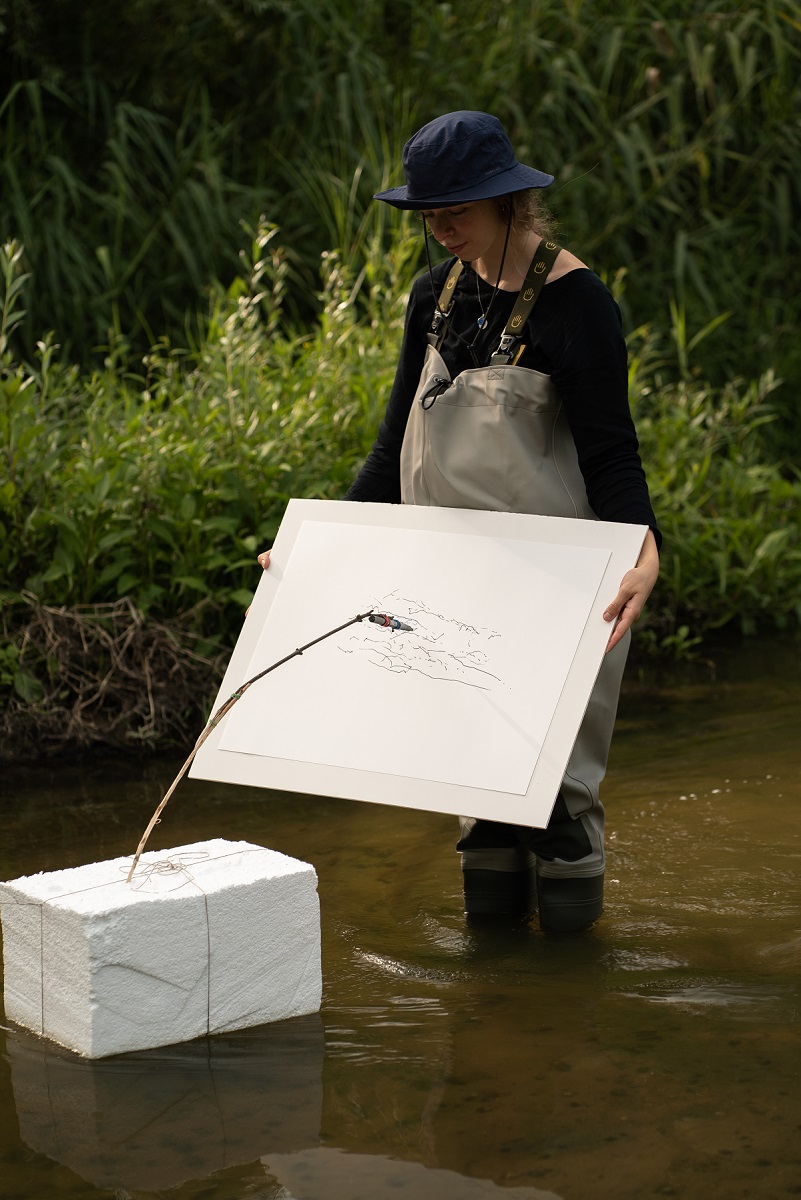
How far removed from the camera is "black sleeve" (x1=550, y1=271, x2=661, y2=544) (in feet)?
7.86

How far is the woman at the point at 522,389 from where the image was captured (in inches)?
92.3

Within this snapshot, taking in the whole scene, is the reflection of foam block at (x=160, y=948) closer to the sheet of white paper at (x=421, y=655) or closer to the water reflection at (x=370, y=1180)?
the sheet of white paper at (x=421, y=655)

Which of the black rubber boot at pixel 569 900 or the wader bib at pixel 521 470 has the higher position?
the wader bib at pixel 521 470

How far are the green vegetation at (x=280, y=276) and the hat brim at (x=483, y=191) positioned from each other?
1.97m

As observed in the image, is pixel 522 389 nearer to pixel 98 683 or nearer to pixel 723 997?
pixel 723 997

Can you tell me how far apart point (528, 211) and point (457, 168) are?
0.58ft

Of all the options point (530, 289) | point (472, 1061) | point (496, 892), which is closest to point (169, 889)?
point (472, 1061)

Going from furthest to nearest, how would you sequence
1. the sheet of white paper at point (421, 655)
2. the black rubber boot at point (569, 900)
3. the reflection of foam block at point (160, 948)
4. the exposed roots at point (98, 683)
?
the exposed roots at point (98, 683) → the black rubber boot at point (569, 900) → the sheet of white paper at point (421, 655) → the reflection of foam block at point (160, 948)

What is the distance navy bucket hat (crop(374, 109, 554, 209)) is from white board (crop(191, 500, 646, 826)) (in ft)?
1.67

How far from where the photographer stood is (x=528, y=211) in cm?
244

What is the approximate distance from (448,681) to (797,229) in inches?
198

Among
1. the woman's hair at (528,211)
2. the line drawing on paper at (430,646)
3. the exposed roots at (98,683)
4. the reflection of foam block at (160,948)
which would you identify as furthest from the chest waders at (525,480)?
the exposed roots at (98,683)

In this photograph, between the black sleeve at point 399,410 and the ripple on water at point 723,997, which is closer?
the ripple on water at point 723,997

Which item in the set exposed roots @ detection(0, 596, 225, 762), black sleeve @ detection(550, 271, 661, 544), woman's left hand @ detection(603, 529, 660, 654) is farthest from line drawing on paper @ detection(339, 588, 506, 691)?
exposed roots @ detection(0, 596, 225, 762)
